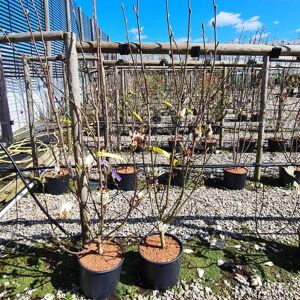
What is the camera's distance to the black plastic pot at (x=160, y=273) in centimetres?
185

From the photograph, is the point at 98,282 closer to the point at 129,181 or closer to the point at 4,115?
the point at 129,181

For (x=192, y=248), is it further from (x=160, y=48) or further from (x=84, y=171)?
(x=160, y=48)

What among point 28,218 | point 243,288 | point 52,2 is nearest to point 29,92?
point 28,218

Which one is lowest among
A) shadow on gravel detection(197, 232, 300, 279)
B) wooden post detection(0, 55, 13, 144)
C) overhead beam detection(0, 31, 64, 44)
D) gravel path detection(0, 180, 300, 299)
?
shadow on gravel detection(197, 232, 300, 279)

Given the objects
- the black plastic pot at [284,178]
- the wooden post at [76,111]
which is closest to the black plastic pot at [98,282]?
the wooden post at [76,111]

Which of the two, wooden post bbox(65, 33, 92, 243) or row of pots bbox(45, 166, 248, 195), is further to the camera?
row of pots bbox(45, 166, 248, 195)

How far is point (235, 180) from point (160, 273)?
6.91 ft

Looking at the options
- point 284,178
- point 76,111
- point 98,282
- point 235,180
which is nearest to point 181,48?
point 76,111

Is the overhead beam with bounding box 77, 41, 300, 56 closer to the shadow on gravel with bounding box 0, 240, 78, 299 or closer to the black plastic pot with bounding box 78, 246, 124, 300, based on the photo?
the black plastic pot with bounding box 78, 246, 124, 300

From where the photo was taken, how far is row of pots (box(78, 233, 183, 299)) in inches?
69.6

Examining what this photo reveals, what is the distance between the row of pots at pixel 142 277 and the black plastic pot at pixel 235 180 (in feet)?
6.18

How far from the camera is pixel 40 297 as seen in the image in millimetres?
1858

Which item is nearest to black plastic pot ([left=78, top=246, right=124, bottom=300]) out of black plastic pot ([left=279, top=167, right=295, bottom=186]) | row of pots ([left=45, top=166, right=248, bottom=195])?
row of pots ([left=45, top=166, right=248, bottom=195])

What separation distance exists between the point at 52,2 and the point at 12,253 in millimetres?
8290
